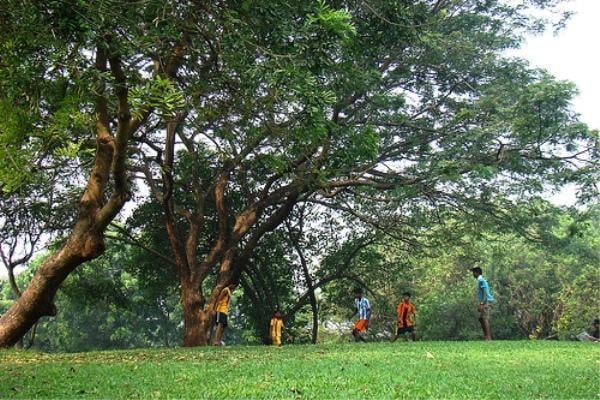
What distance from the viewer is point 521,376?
6.05 meters

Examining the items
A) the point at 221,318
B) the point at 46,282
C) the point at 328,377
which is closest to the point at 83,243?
the point at 46,282

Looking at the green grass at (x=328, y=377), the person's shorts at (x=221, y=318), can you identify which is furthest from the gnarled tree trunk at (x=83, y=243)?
the person's shorts at (x=221, y=318)

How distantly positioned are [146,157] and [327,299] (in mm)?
10493

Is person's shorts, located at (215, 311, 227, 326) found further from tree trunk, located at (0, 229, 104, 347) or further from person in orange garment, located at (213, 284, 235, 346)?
tree trunk, located at (0, 229, 104, 347)

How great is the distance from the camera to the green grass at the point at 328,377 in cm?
508

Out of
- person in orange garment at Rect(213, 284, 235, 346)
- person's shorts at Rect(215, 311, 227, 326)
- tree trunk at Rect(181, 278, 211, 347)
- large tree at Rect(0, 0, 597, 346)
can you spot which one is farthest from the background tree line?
person's shorts at Rect(215, 311, 227, 326)

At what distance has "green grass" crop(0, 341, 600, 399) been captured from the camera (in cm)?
508

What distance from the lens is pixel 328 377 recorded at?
19.2ft

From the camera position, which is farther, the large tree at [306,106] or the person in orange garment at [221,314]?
the person in orange garment at [221,314]

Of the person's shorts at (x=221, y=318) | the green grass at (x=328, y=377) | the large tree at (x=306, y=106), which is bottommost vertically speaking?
the green grass at (x=328, y=377)

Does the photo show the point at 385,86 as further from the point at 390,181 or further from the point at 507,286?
the point at 507,286

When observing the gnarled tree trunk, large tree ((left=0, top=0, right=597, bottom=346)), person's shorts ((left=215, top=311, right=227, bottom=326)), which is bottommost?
person's shorts ((left=215, top=311, right=227, bottom=326))

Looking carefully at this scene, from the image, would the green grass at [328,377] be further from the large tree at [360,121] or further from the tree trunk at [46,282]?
the large tree at [360,121]

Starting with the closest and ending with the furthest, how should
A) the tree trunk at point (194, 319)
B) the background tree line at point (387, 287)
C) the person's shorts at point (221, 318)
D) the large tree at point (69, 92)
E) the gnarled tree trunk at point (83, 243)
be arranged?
the large tree at point (69, 92), the gnarled tree trunk at point (83, 243), the person's shorts at point (221, 318), the tree trunk at point (194, 319), the background tree line at point (387, 287)
